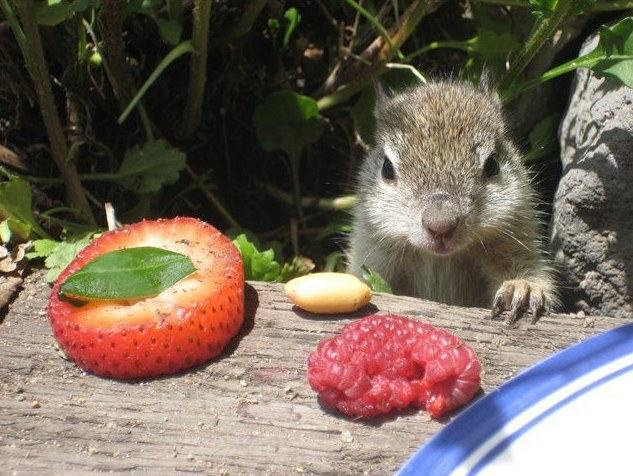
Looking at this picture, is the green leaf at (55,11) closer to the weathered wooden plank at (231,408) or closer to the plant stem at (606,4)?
the weathered wooden plank at (231,408)

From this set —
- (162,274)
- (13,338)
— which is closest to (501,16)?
(162,274)

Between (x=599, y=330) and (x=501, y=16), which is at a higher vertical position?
(x=501, y=16)

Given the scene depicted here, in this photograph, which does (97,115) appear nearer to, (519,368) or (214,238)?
(214,238)

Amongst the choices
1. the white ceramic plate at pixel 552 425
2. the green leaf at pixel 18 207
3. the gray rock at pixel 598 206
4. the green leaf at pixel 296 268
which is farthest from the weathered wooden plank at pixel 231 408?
the green leaf at pixel 296 268

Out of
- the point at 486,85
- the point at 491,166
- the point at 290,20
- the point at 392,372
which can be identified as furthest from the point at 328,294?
the point at 290,20

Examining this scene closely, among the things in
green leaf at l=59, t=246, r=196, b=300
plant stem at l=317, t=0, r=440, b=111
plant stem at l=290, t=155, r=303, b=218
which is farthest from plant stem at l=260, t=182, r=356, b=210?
green leaf at l=59, t=246, r=196, b=300
